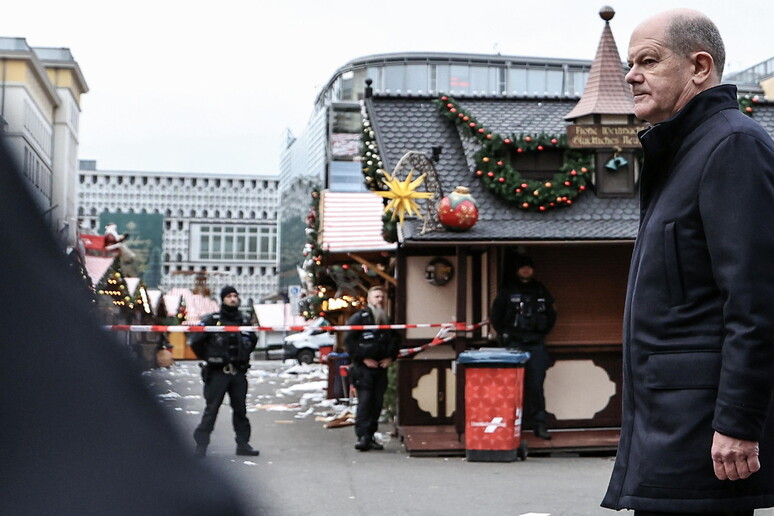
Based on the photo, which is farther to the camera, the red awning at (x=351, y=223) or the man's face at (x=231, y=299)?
the red awning at (x=351, y=223)

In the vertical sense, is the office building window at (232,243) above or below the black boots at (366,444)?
above

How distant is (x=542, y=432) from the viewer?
11.6 meters

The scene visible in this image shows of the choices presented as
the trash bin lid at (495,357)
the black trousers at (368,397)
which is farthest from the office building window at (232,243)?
the trash bin lid at (495,357)

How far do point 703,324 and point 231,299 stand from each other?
929cm

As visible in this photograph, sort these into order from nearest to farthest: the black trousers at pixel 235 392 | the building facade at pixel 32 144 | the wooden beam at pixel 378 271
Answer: the building facade at pixel 32 144, the black trousers at pixel 235 392, the wooden beam at pixel 378 271

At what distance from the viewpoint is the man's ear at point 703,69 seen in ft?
9.64

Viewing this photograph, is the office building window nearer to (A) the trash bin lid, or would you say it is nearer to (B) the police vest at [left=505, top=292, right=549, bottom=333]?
(B) the police vest at [left=505, top=292, right=549, bottom=333]

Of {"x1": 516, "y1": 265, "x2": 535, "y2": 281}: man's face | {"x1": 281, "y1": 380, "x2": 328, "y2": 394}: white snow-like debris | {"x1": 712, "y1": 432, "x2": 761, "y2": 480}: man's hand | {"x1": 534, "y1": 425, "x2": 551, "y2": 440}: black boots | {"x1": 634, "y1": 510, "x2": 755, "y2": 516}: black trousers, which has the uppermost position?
{"x1": 516, "y1": 265, "x2": 535, "y2": 281}: man's face

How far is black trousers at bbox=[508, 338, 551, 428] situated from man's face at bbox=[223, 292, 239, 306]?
3037 mm

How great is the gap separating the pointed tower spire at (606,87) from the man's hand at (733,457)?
10481 millimetres

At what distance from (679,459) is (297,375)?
97.1 ft

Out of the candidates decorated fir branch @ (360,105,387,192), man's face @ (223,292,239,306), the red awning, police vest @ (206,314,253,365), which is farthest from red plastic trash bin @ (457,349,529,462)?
the red awning

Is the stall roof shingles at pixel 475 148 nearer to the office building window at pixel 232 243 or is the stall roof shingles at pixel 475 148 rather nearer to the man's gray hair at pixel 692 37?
the man's gray hair at pixel 692 37

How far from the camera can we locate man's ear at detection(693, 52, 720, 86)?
2.94 m
